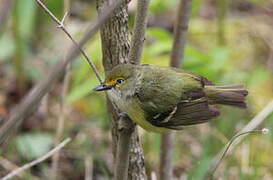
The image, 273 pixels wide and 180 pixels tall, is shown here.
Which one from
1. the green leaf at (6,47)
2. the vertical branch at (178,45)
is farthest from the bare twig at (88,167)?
the green leaf at (6,47)

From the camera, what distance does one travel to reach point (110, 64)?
245 cm

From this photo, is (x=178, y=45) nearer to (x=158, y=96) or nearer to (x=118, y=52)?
(x=158, y=96)

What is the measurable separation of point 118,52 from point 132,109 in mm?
331

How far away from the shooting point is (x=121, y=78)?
259 centimetres

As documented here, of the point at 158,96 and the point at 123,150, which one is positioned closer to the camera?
the point at 123,150

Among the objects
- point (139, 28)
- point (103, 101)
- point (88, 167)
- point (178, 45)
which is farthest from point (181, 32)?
point (103, 101)

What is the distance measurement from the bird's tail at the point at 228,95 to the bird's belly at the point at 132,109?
0.51m

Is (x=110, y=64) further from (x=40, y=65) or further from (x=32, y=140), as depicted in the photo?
(x=40, y=65)

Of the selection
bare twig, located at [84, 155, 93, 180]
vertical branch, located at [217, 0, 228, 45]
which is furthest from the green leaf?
vertical branch, located at [217, 0, 228, 45]

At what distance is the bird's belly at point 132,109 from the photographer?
252 cm

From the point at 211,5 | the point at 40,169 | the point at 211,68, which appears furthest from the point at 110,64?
the point at 211,5

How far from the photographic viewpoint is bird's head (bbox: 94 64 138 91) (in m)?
2.44

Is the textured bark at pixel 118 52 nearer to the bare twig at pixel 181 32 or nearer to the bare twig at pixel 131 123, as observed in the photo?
the bare twig at pixel 131 123

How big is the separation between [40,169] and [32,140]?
28 centimetres
